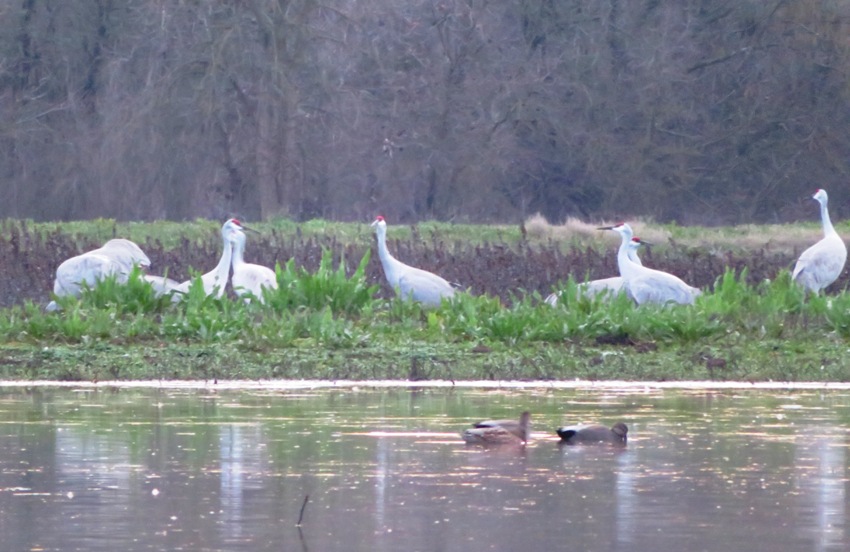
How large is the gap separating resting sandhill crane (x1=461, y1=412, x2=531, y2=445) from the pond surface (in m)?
0.07

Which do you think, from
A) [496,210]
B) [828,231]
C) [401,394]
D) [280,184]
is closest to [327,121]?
[280,184]

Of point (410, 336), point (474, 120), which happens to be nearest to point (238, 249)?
point (410, 336)

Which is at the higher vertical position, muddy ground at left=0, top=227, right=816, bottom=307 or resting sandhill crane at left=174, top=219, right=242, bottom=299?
Result: muddy ground at left=0, top=227, right=816, bottom=307

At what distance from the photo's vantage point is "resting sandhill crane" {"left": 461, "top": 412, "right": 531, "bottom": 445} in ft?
28.1

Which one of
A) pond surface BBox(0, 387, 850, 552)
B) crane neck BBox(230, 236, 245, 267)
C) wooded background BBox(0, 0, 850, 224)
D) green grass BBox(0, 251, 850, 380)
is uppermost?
wooded background BBox(0, 0, 850, 224)

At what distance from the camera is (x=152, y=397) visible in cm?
1063

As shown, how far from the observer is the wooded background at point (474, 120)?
40406 millimetres

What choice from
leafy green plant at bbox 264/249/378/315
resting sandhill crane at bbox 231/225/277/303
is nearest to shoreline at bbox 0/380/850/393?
leafy green plant at bbox 264/249/378/315

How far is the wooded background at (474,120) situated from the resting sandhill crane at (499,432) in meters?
Result: 30.4

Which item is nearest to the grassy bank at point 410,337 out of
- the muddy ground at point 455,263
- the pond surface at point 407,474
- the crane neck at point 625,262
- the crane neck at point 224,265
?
the crane neck at point 224,265

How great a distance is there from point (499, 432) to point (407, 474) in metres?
0.95

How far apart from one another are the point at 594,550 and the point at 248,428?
336cm

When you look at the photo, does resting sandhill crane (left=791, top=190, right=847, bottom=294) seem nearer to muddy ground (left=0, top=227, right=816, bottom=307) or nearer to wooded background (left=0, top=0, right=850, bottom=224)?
muddy ground (left=0, top=227, right=816, bottom=307)

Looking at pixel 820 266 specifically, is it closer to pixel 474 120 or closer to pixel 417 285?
pixel 417 285
